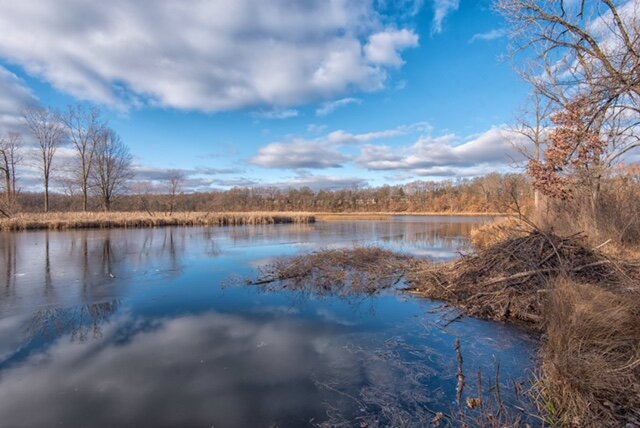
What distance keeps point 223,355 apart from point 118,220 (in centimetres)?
2510

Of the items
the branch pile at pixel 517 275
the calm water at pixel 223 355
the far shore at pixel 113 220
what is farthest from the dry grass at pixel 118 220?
the branch pile at pixel 517 275

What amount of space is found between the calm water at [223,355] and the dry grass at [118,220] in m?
16.7

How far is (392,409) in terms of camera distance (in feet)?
11.7

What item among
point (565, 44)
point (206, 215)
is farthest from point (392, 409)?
point (206, 215)

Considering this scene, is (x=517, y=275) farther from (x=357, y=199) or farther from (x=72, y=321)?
(x=357, y=199)

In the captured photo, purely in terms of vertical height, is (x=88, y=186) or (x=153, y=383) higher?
(x=88, y=186)

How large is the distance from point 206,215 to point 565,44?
2843 cm

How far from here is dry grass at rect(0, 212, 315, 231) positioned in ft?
73.8

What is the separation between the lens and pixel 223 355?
4.85 metres

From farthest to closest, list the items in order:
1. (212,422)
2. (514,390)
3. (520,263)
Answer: (520,263) → (514,390) → (212,422)

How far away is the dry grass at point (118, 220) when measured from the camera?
22.5 meters

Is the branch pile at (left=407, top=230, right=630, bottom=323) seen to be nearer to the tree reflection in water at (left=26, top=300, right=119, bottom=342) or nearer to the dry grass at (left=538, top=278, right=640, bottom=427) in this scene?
the dry grass at (left=538, top=278, right=640, bottom=427)

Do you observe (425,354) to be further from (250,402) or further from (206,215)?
(206,215)

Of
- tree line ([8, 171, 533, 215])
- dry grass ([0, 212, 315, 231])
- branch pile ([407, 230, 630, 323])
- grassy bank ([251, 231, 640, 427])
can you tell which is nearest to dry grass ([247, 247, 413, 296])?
grassy bank ([251, 231, 640, 427])
